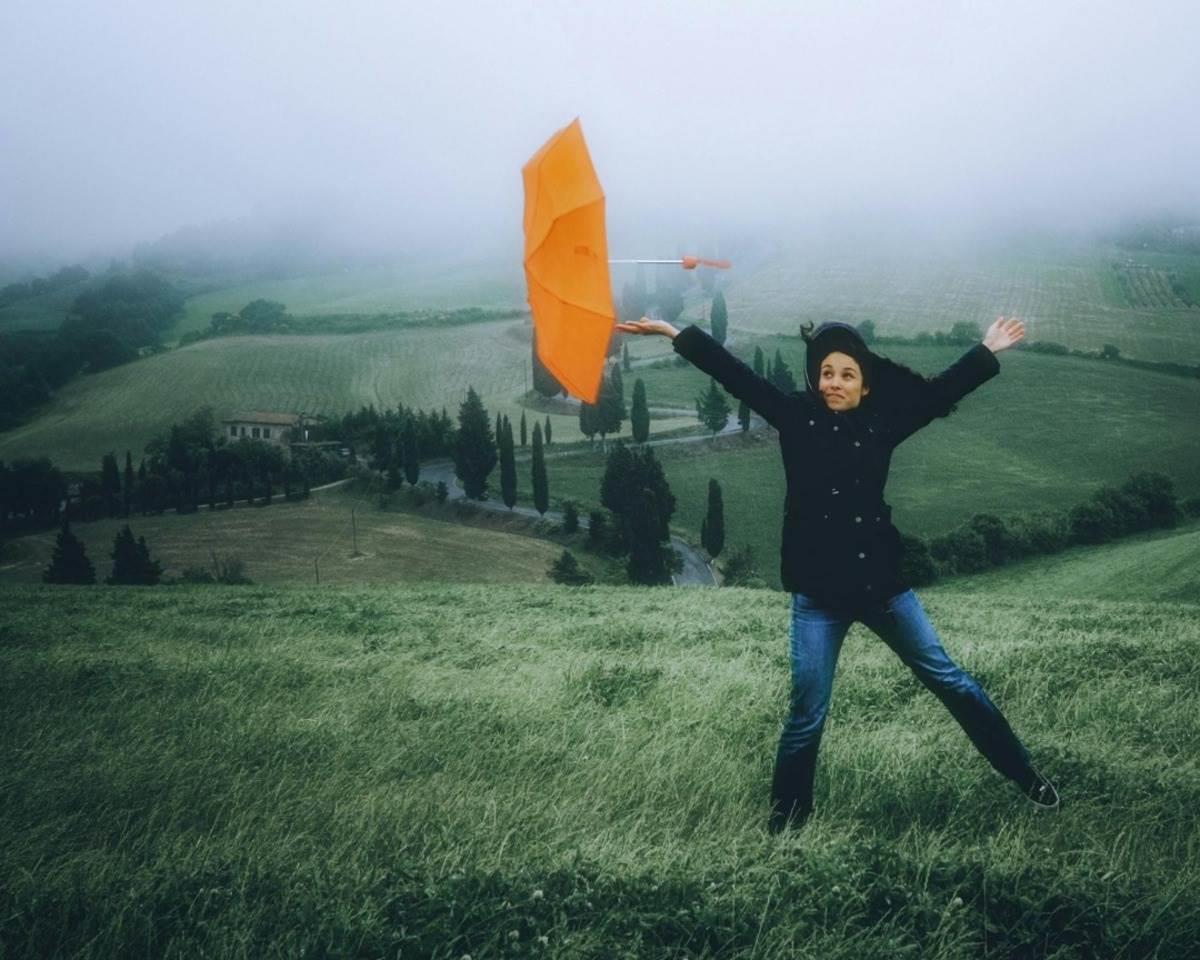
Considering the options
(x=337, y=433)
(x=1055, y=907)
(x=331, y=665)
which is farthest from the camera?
(x=337, y=433)

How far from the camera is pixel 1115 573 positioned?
35.1 metres

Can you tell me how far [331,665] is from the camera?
26.0ft

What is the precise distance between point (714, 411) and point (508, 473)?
64.0ft

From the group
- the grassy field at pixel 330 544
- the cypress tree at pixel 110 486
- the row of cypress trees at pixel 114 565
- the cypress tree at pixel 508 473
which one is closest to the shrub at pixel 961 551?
the grassy field at pixel 330 544

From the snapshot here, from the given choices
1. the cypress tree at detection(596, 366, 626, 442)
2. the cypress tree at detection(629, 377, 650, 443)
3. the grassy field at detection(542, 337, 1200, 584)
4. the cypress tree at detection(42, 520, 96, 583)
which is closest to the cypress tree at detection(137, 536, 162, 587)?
the cypress tree at detection(42, 520, 96, 583)

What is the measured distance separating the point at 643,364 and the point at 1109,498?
4688 cm

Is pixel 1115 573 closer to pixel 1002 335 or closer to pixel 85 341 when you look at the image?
pixel 1002 335

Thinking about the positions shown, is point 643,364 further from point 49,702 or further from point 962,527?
point 49,702

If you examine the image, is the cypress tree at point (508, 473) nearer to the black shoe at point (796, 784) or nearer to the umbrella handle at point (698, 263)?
the umbrella handle at point (698, 263)

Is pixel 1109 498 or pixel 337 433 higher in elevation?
pixel 337 433

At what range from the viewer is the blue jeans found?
13.8 feet

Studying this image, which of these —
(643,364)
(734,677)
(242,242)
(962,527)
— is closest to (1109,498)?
(962,527)

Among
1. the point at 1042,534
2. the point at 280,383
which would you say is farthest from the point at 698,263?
the point at 280,383

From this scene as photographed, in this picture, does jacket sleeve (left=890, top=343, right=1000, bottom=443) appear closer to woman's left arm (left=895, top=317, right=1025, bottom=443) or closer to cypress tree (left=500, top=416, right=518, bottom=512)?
woman's left arm (left=895, top=317, right=1025, bottom=443)
